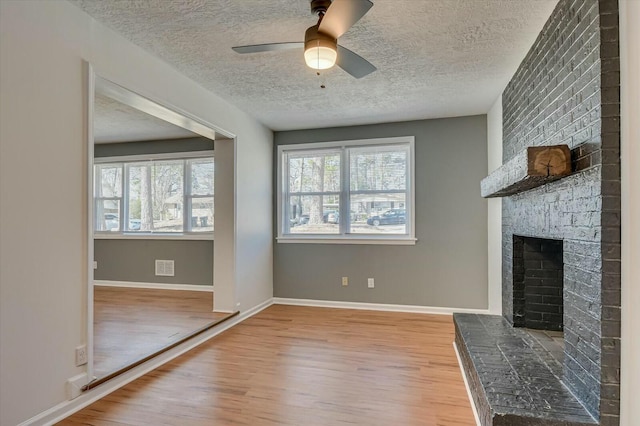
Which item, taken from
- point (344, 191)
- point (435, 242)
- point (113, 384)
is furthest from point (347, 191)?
point (113, 384)

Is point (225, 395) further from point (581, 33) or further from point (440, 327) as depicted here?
point (581, 33)

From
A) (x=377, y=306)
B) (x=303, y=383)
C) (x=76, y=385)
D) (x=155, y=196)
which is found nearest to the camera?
(x=76, y=385)

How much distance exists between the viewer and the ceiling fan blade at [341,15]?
69.1 inches

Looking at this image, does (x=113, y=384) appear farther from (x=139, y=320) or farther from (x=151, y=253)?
(x=151, y=253)

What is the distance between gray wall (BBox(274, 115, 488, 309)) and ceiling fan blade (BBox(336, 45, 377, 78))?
243 centimetres

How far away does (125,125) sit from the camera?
5012 mm

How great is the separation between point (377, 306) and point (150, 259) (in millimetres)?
3770

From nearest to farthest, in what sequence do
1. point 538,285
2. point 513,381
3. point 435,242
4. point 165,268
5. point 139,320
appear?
point 513,381
point 538,285
point 139,320
point 435,242
point 165,268

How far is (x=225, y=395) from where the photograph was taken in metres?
2.51

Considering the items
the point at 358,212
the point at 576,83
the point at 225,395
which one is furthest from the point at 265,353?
the point at 576,83

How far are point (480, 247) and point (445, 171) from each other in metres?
1.06

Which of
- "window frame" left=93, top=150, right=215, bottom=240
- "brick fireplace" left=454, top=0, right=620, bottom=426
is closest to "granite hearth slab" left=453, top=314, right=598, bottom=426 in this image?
"brick fireplace" left=454, top=0, right=620, bottom=426

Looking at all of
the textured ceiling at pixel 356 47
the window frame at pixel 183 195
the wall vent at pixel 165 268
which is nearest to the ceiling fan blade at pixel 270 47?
the textured ceiling at pixel 356 47

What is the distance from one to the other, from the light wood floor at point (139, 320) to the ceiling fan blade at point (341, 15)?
9.08 feet
